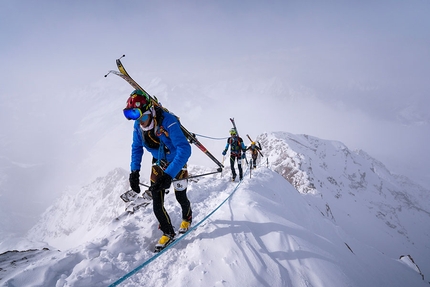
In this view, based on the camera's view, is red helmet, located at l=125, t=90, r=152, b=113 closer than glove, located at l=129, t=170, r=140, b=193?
Yes

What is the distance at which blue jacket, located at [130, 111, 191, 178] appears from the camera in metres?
4.05

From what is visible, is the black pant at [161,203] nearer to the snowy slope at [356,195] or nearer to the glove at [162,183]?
the glove at [162,183]

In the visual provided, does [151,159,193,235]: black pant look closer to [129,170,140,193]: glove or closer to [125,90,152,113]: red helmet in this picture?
[129,170,140,193]: glove

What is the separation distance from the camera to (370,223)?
70500 mm

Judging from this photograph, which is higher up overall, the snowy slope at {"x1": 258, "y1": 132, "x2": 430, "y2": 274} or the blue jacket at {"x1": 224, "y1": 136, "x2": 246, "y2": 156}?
the blue jacket at {"x1": 224, "y1": 136, "x2": 246, "y2": 156}

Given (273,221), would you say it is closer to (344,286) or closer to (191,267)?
(344,286)

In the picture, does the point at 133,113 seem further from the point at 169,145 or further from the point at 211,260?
the point at 211,260

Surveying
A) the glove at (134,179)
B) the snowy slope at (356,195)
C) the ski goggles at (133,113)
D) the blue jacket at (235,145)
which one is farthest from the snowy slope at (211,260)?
the snowy slope at (356,195)

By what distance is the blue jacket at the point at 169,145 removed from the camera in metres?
4.05

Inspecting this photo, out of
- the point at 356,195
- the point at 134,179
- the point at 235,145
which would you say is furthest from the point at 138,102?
the point at 356,195

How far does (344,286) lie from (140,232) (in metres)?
4.81

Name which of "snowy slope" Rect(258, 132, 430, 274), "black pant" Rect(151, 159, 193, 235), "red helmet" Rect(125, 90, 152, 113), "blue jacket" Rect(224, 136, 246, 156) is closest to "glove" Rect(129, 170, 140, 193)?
"black pant" Rect(151, 159, 193, 235)

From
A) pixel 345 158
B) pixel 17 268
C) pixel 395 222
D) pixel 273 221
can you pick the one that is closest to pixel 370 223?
pixel 395 222

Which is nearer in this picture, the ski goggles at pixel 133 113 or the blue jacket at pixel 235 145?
the ski goggles at pixel 133 113
